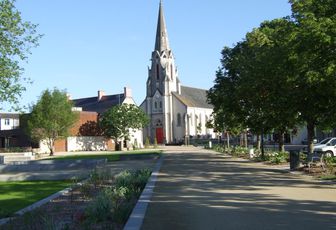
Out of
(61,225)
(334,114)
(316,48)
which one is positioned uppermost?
(316,48)

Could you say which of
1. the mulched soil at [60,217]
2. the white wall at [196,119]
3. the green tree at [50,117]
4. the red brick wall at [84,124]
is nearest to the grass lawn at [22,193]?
the mulched soil at [60,217]

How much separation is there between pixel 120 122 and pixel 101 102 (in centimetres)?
2642

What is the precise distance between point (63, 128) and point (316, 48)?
46.0 m

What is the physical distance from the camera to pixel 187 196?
13828mm

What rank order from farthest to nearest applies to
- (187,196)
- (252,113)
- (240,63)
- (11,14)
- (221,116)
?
(221,116), (252,113), (240,63), (11,14), (187,196)

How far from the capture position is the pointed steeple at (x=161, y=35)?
4350 inches

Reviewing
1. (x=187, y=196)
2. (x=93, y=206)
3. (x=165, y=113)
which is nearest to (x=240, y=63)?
(x=187, y=196)

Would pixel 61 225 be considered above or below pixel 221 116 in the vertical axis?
below

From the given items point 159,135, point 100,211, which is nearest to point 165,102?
point 159,135

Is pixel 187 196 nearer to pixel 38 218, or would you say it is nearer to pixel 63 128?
pixel 38 218

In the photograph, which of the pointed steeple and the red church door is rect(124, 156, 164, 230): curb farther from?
the pointed steeple

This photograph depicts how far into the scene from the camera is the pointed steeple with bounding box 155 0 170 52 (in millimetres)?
110500

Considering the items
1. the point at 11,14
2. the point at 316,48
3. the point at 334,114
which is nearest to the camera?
the point at 316,48

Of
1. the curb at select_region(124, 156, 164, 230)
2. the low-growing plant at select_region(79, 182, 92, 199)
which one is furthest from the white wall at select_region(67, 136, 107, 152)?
the curb at select_region(124, 156, 164, 230)
